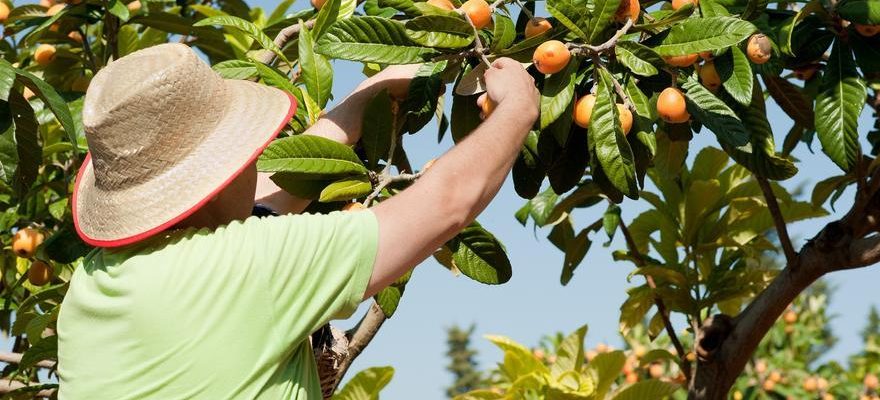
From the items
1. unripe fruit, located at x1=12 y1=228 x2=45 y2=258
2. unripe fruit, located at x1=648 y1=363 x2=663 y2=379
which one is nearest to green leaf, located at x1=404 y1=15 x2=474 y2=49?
unripe fruit, located at x1=12 y1=228 x2=45 y2=258

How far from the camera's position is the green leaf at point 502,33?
6.62ft

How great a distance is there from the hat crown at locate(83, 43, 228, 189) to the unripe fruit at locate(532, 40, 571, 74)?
1.81 feet

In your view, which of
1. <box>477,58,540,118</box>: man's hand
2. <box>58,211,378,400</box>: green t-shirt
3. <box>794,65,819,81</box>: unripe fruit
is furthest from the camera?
<box>794,65,819,81</box>: unripe fruit

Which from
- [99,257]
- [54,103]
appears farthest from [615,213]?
[99,257]

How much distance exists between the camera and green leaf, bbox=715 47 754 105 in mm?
2076

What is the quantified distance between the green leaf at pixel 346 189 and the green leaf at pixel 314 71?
9.0 inches

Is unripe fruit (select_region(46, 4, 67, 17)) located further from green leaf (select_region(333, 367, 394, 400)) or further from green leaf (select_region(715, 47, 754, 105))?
green leaf (select_region(715, 47, 754, 105))

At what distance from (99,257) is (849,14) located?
1.49 meters

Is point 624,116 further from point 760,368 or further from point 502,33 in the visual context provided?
point 760,368

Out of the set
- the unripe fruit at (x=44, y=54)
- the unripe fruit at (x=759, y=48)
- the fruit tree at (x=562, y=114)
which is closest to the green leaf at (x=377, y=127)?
the fruit tree at (x=562, y=114)

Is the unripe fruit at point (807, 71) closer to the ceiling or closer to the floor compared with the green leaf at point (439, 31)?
closer to the ceiling

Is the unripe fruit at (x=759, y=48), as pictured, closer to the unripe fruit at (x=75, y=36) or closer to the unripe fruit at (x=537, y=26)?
the unripe fruit at (x=537, y=26)

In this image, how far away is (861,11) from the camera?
7.64ft

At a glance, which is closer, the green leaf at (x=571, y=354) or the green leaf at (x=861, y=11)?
the green leaf at (x=861, y=11)
